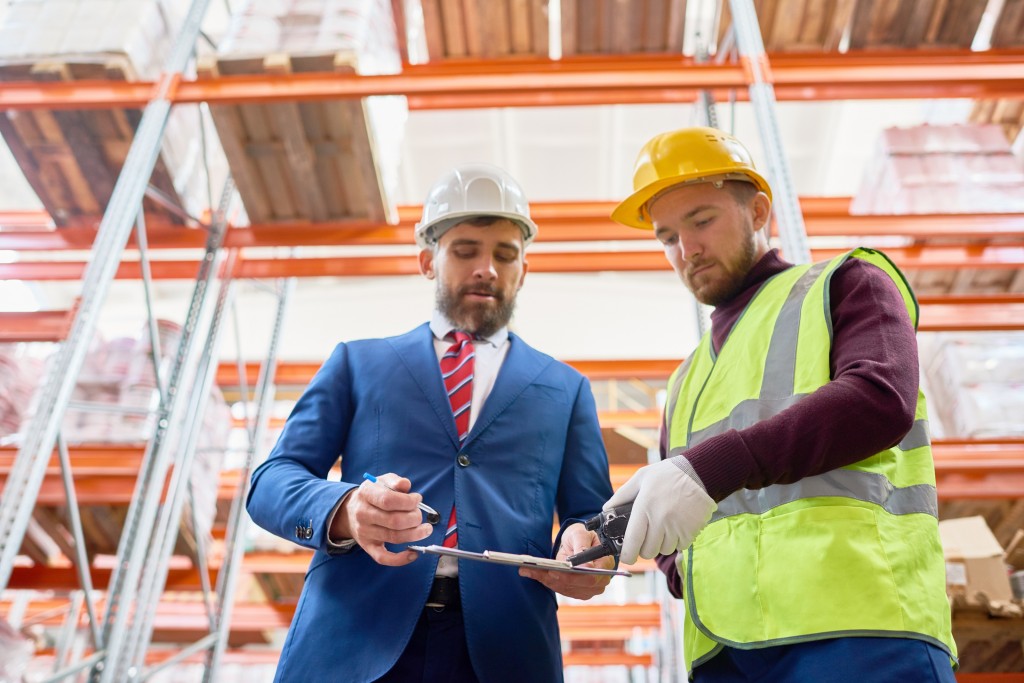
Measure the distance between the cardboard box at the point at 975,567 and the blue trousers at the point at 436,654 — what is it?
3.38 metres

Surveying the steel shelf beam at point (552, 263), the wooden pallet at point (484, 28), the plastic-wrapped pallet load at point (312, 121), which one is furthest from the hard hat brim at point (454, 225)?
the wooden pallet at point (484, 28)

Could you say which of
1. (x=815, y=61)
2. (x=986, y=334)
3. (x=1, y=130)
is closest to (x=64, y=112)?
(x=1, y=130)

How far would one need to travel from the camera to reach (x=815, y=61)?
204 inches

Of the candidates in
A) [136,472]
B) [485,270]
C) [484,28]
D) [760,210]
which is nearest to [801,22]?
[484,28]

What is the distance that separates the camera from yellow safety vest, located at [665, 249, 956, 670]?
146cm

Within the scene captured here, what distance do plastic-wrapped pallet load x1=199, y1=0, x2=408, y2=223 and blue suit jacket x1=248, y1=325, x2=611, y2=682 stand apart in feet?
9.29

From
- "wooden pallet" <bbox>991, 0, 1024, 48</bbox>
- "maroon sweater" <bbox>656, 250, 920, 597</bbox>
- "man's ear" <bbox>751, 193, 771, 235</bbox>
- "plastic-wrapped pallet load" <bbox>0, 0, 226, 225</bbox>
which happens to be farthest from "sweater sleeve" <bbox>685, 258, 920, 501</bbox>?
"wooden pallet" <bbox>991, 0, 1024, 48</bbox>

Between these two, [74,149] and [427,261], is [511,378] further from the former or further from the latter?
[74,149]

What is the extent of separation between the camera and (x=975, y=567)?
433 cm

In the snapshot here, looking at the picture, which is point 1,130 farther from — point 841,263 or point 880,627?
point 880,627

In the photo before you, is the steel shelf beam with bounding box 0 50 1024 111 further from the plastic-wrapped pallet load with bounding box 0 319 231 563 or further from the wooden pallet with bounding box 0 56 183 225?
the plastic-wrapped pallet load with bounding box 0 319 231 563

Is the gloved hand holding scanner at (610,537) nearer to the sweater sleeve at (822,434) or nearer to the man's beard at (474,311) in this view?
the sweater sleeve at (822,434)

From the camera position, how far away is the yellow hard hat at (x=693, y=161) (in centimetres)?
234

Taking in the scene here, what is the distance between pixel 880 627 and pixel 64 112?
17.6ft
